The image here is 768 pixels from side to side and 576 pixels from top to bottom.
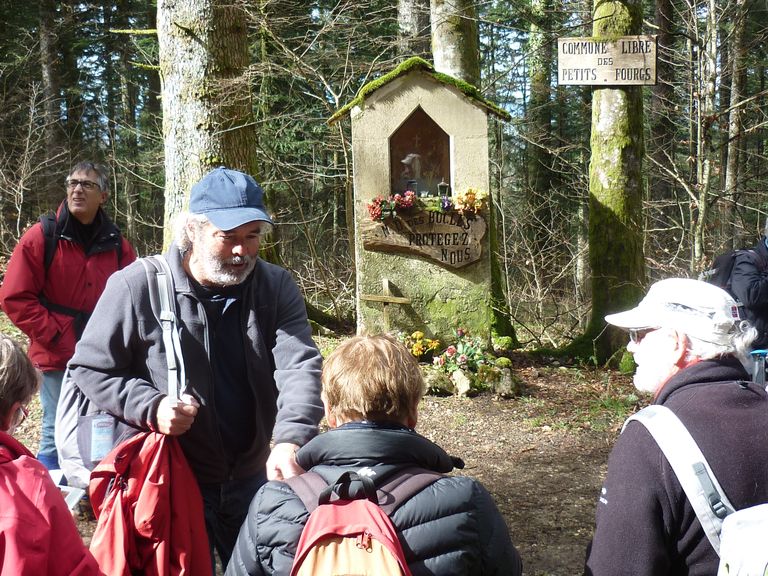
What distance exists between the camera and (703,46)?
6.57 m

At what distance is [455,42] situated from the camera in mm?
9164

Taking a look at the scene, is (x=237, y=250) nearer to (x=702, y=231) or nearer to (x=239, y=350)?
(x=239, y=350)

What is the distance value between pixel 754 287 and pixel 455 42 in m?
5.57

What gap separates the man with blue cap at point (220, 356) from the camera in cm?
238

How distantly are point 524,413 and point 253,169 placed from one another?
3.16 metres

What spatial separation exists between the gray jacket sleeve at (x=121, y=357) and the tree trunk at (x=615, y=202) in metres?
6.35

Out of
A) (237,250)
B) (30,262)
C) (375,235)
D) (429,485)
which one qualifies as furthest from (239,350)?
(375,235)

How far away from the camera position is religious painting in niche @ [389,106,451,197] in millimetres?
8203

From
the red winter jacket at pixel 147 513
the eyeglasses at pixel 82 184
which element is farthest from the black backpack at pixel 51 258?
the red winter jacket at pixel 147 513

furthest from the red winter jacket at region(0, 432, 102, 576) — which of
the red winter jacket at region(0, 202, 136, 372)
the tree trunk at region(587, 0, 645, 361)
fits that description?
the tree trunk at region(587, 0, 645, 361)

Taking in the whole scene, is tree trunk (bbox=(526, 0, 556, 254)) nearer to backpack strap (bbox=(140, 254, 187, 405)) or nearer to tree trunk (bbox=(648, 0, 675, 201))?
tree trunk (bbox=(648, 0, 675, 201))

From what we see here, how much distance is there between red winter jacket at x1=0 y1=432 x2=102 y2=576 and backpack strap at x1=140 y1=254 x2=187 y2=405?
539 mm

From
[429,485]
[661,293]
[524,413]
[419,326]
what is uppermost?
[661,293]

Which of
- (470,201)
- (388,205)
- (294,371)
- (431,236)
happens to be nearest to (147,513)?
(294,371)
